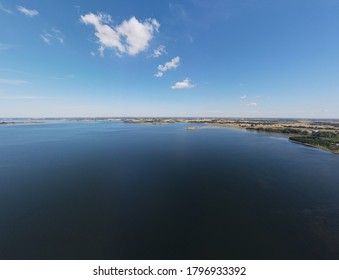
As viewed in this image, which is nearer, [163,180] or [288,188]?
[288,188]

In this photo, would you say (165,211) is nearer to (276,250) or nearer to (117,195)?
(117,195)

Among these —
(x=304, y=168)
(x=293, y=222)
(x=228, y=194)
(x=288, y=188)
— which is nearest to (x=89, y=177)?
(x=228, y=194)

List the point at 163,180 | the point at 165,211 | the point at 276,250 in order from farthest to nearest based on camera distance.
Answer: the point at 163,180
the point at 165,211
the point at 276,250

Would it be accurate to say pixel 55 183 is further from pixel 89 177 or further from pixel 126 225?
pixel 126 225

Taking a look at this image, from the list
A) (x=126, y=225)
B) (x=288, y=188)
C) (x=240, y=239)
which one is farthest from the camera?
(x=288, y=188)

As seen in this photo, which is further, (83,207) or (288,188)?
(288,188)
